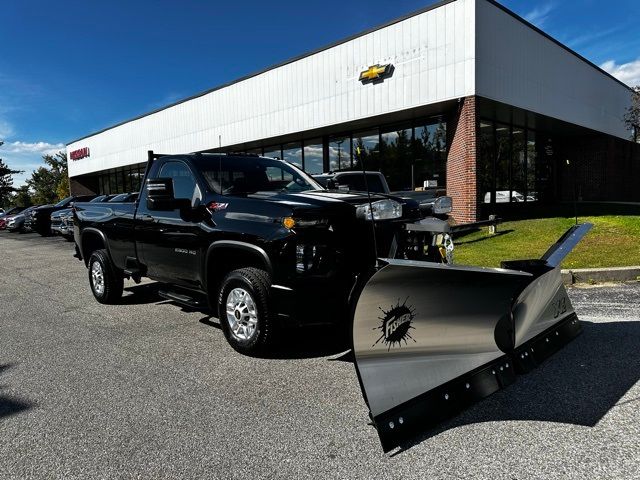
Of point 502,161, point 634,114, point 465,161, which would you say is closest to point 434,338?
point 465,161

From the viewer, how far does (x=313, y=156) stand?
2122 cm

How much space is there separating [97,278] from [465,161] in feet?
35.6

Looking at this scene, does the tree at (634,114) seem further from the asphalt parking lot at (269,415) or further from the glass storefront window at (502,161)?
the asphalt parking lot at (269,415)

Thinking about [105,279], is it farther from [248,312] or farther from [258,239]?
[258,239]

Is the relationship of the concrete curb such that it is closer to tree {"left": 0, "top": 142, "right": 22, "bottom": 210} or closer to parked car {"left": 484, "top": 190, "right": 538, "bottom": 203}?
parked car {"left": 484, "top": 190, "right": 538, "bottom": 203}

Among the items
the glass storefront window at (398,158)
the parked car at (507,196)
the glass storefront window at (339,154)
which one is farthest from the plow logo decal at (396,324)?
the glass storefront window at (339,154)

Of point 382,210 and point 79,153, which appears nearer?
point 382,210

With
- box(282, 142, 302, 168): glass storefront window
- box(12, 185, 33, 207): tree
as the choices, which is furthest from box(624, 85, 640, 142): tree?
box(12, 185, 33, 207): tree

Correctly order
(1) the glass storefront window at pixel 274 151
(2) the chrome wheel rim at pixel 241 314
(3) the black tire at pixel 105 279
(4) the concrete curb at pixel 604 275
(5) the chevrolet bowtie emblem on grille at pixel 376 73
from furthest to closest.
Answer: (1) the glass storefront window at pixel 274 151, (5) the chevrolet bowtie emblem on grille at pixel 376 73, (4) the concrete curb at pixel 604 275, (3) the black tire at pixel 105 279, (2) the chrome wheel rim at pixel 241 314

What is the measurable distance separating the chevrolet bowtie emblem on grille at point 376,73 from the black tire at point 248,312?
13.0 meters

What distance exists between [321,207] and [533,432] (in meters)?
2.22

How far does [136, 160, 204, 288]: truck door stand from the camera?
496cm

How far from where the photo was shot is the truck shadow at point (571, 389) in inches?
122

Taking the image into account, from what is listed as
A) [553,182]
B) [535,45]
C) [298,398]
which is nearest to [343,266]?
[298,398]
